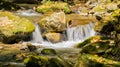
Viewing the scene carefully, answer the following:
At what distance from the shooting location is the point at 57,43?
68.9ft

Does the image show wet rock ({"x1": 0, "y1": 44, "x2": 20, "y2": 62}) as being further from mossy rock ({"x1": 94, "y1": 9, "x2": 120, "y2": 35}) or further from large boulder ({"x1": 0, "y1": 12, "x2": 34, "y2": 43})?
mossy rock ({"x1": 94, "y1": 9, "x2": 120, "y2": 35})

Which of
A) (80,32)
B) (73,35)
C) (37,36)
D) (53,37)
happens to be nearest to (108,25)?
(80,32)

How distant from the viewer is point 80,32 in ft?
73.9

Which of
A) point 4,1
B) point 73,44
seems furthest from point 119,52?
point 4,1

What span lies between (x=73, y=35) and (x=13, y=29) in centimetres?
431

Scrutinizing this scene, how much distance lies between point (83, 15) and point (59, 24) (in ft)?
Result: 21.2

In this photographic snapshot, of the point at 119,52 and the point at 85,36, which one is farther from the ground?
the point at 119,52

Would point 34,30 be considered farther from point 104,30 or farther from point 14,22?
point 104,30

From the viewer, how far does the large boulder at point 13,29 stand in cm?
1988

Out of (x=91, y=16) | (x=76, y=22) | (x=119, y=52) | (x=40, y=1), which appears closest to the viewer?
(x=119, y=52)

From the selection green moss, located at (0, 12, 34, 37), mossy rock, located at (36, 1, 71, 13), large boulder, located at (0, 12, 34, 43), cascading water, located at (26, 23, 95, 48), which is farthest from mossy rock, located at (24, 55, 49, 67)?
mossy rock, located at (36, 1, 71, 13)

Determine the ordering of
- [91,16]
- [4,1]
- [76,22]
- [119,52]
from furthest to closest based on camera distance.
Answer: [4,1] → [91,16] → [76,22] → [119,52]

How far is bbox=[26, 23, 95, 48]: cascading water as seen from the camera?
20.8 meters

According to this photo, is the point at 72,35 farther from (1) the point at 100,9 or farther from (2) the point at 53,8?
(2) the point at 53,8
